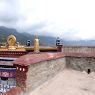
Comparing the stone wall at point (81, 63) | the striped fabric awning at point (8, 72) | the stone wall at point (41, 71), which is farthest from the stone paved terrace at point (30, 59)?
the striped fabric awning at point (8, 72)

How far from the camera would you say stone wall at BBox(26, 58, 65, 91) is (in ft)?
37.2

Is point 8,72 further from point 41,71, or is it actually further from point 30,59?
point 30,59

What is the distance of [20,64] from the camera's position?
11.0 metres

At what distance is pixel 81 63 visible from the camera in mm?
16797

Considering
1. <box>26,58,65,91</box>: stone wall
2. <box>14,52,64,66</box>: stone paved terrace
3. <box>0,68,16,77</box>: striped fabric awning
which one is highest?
<box>14,52,64,66</box>: stone paved terrace

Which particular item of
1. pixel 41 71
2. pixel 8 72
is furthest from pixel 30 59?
pixel 8 72

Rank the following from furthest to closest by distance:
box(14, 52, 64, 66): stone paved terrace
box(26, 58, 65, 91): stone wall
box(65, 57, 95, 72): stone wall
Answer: box(65, 57, 95, 72): stone wall → box(26, 58, 65, 91): stone wall → box(14, 52, 64, 66): stone paved terrace

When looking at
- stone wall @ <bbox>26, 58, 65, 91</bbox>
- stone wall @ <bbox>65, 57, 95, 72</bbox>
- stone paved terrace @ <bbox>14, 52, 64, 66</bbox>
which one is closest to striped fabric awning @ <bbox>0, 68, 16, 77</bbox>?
stone wall @ <bbox>26, 58, 65, 91</bbox>

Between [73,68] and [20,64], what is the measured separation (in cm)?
684

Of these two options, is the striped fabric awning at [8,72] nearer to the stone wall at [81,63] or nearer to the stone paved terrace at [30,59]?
Result: the stone wall at [81,63]

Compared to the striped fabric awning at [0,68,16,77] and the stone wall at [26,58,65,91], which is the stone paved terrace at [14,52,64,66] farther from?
the striped fabric awning at [0,68,16,77]

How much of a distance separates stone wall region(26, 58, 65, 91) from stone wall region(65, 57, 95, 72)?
3.93 ft

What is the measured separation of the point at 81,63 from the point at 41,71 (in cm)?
501

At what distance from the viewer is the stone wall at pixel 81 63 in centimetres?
1652
